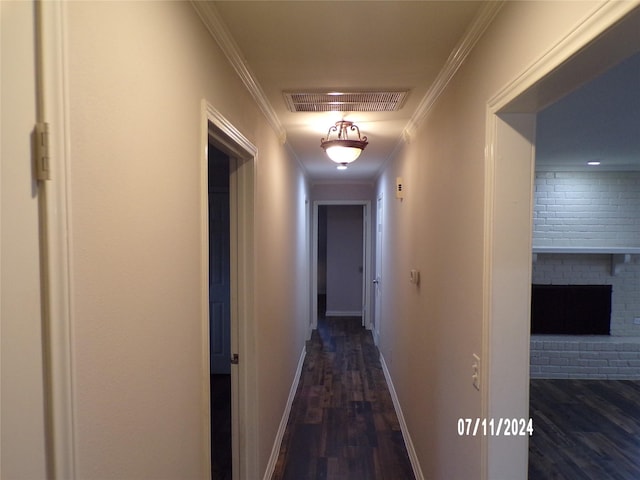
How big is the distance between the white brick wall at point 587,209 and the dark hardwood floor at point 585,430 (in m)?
1.65

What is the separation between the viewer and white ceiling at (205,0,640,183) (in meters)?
1.28

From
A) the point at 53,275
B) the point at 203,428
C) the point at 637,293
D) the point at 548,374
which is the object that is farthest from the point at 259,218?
the point at 637,293

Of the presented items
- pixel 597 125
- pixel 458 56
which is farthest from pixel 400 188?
pixel 458 56

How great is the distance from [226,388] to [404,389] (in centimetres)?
190

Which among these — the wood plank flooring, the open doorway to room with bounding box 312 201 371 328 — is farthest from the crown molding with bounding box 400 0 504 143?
the open doorway to room with bounding box 312 201 371 328

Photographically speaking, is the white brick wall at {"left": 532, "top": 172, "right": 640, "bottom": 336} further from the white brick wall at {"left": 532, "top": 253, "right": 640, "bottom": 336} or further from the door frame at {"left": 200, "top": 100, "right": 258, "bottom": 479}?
the door frame at {"left": 200, "top": 100, "right": 258, "bottom": 479}

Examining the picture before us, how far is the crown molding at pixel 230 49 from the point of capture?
1242mm

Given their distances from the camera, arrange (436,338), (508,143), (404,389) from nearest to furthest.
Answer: (508,143) → (436,338) → (404,389)

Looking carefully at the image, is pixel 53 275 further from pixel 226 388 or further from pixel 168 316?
pixel 226 388

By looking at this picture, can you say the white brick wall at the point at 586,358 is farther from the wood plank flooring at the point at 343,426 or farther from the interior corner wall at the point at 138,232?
the interior corner wall at the point at 138,232

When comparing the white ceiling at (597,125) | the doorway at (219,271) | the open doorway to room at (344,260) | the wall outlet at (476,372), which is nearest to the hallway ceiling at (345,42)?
the white ceiling at (597,125)

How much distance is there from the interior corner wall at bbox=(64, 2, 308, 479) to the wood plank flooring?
1.68 metres

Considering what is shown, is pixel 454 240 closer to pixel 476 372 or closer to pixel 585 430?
pixel 476 372

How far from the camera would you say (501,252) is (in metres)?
1.26
